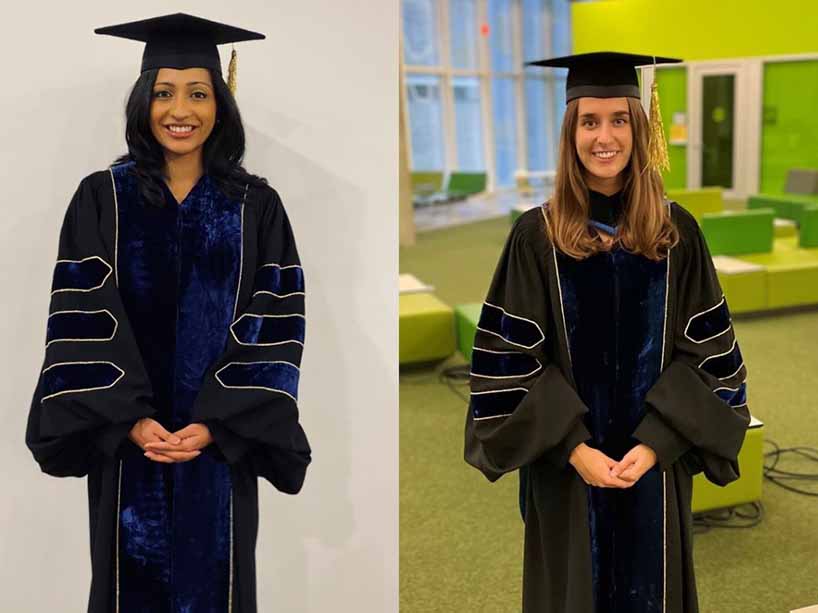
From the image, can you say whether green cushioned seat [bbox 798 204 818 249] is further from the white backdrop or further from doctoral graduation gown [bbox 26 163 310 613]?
doctoral graduation gown [bbox 26 163 310 613]

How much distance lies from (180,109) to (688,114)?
14903 mm

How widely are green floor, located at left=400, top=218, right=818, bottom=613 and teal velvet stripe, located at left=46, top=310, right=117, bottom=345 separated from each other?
2.00 meters

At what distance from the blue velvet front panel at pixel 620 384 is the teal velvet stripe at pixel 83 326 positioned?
3.76 feet

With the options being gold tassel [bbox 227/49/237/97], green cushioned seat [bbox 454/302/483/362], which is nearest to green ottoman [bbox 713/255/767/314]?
green cushioned seat [bbox 454/302/483/362]

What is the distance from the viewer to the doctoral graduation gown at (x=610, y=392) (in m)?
2.51

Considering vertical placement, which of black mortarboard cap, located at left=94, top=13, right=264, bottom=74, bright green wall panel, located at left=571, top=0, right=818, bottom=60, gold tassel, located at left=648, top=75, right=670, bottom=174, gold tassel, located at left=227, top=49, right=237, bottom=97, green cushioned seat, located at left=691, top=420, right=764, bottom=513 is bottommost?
green cushioned seat, located at left=691, top=420, right=764, bottom=513

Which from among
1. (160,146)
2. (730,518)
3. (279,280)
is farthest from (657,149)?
(730,518)

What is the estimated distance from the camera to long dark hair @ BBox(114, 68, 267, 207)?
2432 millimetres

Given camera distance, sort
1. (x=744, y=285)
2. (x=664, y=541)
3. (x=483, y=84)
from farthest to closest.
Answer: (x=483, y=84) < (x=744, y=285) < (x=664, y=541)

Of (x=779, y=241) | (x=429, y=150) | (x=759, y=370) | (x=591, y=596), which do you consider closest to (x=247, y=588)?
(x=591, y=596)

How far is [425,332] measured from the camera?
7.01 metres

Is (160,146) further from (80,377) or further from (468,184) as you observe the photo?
(468,184)

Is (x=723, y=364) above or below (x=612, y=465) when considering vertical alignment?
above

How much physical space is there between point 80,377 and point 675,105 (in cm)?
1524
